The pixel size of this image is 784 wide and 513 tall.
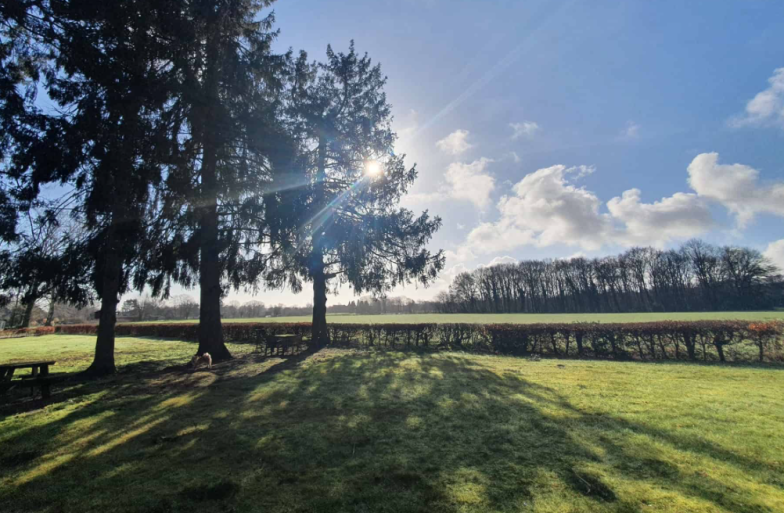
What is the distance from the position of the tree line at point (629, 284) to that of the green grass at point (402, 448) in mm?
65638

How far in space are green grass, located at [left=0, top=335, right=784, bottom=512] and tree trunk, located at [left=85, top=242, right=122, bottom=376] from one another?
6.75 ft

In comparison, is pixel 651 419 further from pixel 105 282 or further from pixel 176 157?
pixel 105 282

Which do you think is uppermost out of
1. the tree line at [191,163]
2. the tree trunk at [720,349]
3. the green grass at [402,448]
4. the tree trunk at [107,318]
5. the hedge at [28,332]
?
the tree line at [191,163]

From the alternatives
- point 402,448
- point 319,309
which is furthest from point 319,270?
point 402,448

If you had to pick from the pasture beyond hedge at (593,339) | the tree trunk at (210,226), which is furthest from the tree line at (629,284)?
the tree trunk at (210,226)

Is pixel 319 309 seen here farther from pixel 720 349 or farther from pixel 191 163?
pixel 720 349

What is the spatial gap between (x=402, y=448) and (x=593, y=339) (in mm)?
12650

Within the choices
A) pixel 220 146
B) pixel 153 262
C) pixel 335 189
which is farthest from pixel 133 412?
pixel 335 189

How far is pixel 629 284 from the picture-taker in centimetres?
6297

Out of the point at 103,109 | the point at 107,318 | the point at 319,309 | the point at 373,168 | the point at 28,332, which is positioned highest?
the point at 373,168

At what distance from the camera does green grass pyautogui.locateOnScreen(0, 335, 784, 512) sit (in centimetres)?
291

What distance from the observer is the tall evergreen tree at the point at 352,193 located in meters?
13.0

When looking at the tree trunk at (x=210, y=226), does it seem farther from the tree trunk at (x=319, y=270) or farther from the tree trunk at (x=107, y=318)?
the tree trunk at (x=319, y=270)

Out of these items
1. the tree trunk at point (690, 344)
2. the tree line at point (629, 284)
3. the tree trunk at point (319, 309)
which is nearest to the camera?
the tree trunk at point (690, 344)
